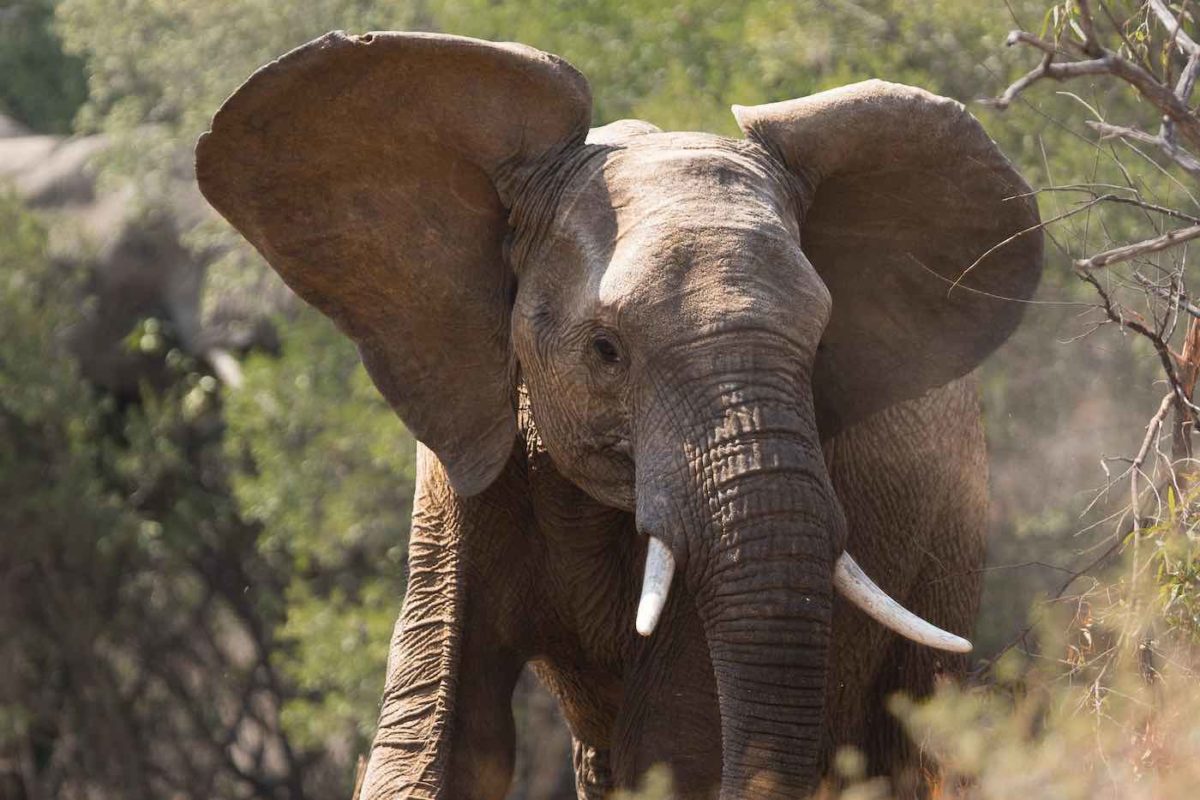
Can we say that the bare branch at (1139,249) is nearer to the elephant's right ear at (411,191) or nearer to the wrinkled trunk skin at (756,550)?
the wrinkled trunk skin at (756,550)

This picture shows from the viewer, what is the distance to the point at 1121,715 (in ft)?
16.8

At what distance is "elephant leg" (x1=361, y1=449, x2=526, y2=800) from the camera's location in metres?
5.28

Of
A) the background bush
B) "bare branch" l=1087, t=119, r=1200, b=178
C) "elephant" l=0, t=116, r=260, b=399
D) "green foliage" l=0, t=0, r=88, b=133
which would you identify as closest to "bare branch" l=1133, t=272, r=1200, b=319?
"bare branch" l=1087, t=119, r=1200, b=178

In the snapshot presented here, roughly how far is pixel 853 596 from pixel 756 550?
262mm

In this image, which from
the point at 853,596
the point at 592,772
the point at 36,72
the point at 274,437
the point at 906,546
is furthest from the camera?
the point at 36,72

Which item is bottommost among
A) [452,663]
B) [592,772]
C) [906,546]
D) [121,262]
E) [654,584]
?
[121,262]

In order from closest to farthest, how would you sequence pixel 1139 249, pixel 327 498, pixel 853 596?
pixel 853 596 → pixel 1139 249 → pixel 327 498

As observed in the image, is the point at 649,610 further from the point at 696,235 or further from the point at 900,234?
the point at 900,234

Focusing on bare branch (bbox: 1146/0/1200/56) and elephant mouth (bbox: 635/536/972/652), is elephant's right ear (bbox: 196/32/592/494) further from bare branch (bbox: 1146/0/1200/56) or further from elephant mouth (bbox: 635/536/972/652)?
bare branch (bbox: 1146/0/1200/56)

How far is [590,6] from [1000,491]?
13.2 ft

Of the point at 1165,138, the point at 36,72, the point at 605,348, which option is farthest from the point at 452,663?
the point at 36,72

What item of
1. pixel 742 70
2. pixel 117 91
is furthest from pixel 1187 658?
pixel 117 91

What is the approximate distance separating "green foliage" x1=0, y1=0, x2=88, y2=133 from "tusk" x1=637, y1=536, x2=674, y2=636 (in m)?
16.0

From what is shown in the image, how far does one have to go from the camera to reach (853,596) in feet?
14.6
